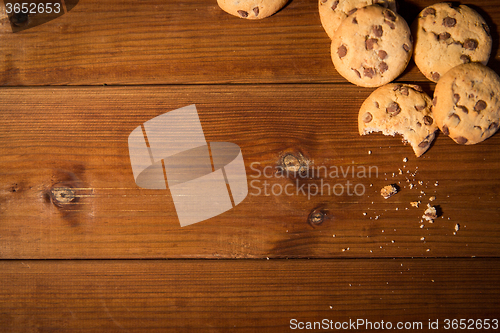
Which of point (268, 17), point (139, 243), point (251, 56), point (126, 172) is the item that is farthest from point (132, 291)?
point (268, 17)

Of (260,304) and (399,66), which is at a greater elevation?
(399,66)

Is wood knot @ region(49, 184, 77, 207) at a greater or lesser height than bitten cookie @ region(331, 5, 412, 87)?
lesser

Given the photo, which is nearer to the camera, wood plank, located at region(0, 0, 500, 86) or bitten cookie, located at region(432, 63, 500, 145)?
bitten cookie, located at region(432, 63, 500, 145)

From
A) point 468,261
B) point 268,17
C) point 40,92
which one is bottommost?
point 468,261

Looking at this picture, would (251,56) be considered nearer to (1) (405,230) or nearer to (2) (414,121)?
(2) (414,121)

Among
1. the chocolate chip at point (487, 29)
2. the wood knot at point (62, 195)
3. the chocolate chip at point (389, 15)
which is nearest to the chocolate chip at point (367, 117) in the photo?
the chocolate chip at point (389, 15)

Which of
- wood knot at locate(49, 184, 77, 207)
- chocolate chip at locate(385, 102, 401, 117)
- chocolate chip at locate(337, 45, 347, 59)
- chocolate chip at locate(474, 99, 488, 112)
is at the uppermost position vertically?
chocolate chip at locate(337, 45, 347, 59)

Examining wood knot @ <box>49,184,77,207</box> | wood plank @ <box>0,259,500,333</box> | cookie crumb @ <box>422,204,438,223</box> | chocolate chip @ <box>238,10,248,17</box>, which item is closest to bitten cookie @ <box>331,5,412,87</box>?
chocolate chip @ <box>238,10,248,17</box>

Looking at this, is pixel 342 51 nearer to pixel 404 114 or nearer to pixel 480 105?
pixel 404 114

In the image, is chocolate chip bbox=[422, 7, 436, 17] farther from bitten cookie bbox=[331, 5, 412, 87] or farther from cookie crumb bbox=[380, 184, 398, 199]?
cookie crumb bbox=[380, 184, 398, 199]
